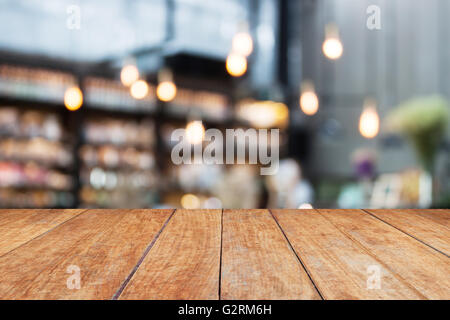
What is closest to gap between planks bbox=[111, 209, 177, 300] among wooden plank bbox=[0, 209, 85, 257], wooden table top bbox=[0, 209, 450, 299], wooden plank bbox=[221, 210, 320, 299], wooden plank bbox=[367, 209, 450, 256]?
wooden table top bbox=[0, 209, 450, 299]

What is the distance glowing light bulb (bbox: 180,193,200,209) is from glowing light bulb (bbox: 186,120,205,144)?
71cm

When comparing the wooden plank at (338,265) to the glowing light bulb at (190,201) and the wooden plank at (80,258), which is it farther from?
the glowing light bulb at (190,201)

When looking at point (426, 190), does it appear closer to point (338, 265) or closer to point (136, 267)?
point (338, 265)

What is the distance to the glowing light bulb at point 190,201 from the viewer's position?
5.49 m

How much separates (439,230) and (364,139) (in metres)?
6.26

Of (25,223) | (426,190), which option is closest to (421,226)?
(25,223)

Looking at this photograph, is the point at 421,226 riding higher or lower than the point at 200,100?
lower

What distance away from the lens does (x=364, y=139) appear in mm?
7141

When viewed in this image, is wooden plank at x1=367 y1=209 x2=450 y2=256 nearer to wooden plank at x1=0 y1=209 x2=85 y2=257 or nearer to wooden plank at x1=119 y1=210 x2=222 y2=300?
wooden plank at x1=119 y1=210 x2=222 y2=300

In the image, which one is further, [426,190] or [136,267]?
[426,190]

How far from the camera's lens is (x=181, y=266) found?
0.78 m

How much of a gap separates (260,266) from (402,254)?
1.05ft

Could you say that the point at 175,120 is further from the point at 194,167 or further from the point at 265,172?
the point at 265,172
